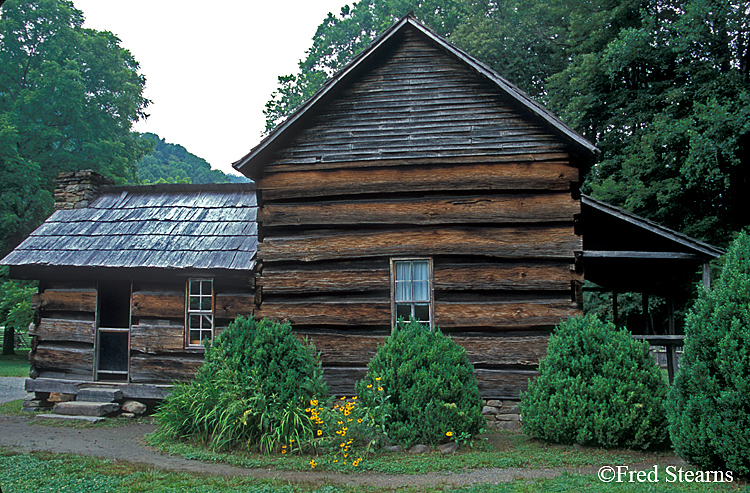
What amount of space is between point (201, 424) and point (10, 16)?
2374 centimetres

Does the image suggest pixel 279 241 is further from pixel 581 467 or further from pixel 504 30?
pixel 504 30

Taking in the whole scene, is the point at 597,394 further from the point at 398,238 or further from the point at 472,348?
the point at 398,238

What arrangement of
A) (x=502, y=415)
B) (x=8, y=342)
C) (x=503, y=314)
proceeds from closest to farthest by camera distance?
(x=502, y=415) → (x=503, y=314) → (x=8, y=342)

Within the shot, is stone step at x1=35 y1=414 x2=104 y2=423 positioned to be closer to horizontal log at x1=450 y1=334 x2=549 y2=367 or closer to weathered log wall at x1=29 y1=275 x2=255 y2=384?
weathered log wall at x1=29 y1=275 x2=255 y2=384

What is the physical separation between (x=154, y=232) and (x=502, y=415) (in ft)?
28.1

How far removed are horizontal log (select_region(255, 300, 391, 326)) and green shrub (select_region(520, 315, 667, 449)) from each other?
9.87 ft

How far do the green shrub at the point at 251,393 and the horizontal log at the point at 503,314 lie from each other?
8.49 ft

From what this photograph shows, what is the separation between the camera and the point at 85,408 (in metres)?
10.6

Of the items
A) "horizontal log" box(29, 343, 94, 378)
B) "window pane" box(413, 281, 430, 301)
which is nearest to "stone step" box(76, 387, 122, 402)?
"horizontal log" box(29, 343, 94, 378)

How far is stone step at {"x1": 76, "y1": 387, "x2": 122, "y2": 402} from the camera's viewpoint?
10844mm

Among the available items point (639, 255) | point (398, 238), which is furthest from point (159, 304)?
point (639, 255)

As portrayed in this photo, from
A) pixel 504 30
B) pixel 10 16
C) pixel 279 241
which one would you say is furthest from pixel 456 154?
pixel 10 16

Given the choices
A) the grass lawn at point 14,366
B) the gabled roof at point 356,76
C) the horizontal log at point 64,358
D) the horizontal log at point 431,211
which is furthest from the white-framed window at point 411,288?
the grass lawn at point 14,366

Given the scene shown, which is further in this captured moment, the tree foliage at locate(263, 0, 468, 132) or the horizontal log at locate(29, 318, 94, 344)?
the tree foliage at locate(263, 0, 468, 132)
